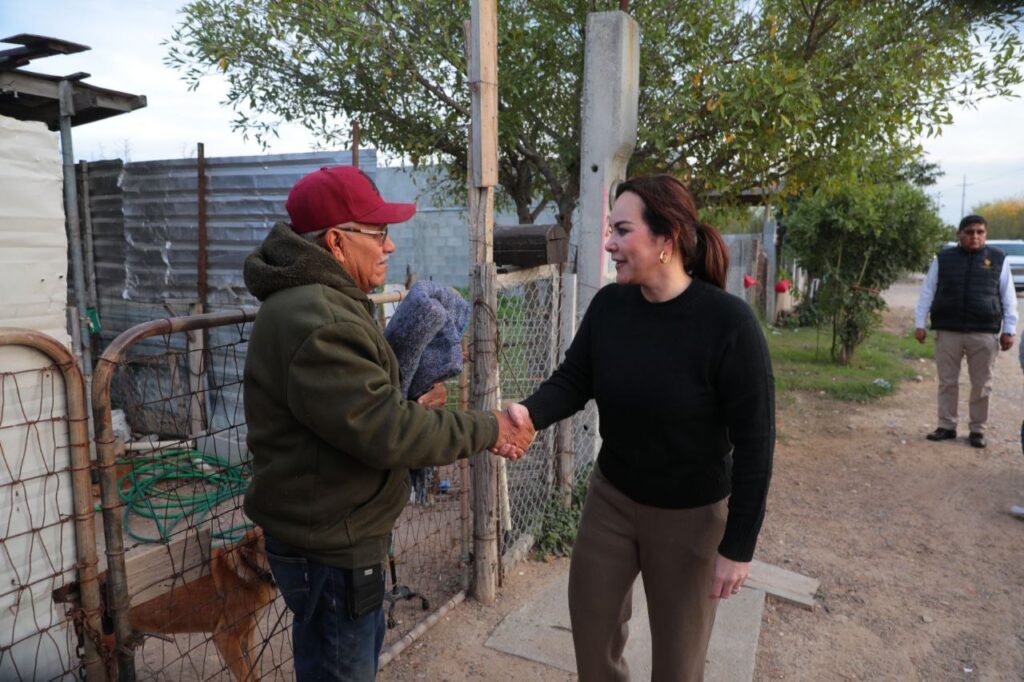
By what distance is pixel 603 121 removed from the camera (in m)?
4.45

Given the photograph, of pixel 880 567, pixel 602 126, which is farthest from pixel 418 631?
pixel 602 126

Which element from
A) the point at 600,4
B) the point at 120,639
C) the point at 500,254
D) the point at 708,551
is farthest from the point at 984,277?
the point at 120,639

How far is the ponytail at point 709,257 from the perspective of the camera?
2.21 m

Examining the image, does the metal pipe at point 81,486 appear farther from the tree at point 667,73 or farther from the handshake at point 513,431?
the tree at point 667,73

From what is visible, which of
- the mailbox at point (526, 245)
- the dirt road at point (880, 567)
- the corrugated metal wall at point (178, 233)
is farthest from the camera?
the corrugated metal wall at point (178, 233)

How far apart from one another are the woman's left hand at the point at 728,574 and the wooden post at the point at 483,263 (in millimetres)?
1496

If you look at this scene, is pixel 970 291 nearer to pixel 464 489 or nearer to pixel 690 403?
pixel 464 489

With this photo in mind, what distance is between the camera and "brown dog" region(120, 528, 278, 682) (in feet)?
8.48

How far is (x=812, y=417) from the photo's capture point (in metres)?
7.79

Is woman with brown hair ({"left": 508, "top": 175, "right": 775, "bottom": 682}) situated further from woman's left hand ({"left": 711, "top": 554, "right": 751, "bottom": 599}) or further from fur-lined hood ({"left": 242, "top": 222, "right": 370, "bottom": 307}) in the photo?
fur-lined hood ({"left": 242, "top": 222, "right": 370, "bottom": 307})

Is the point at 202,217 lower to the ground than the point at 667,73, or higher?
lower

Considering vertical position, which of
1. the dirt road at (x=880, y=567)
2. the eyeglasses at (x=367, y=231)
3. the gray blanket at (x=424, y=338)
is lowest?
the dirt road at (x=880, y=567)

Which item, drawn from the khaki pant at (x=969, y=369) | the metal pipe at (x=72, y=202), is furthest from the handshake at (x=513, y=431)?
the khaki pant at (x=969, y=369)

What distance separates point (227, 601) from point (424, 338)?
1.27m
